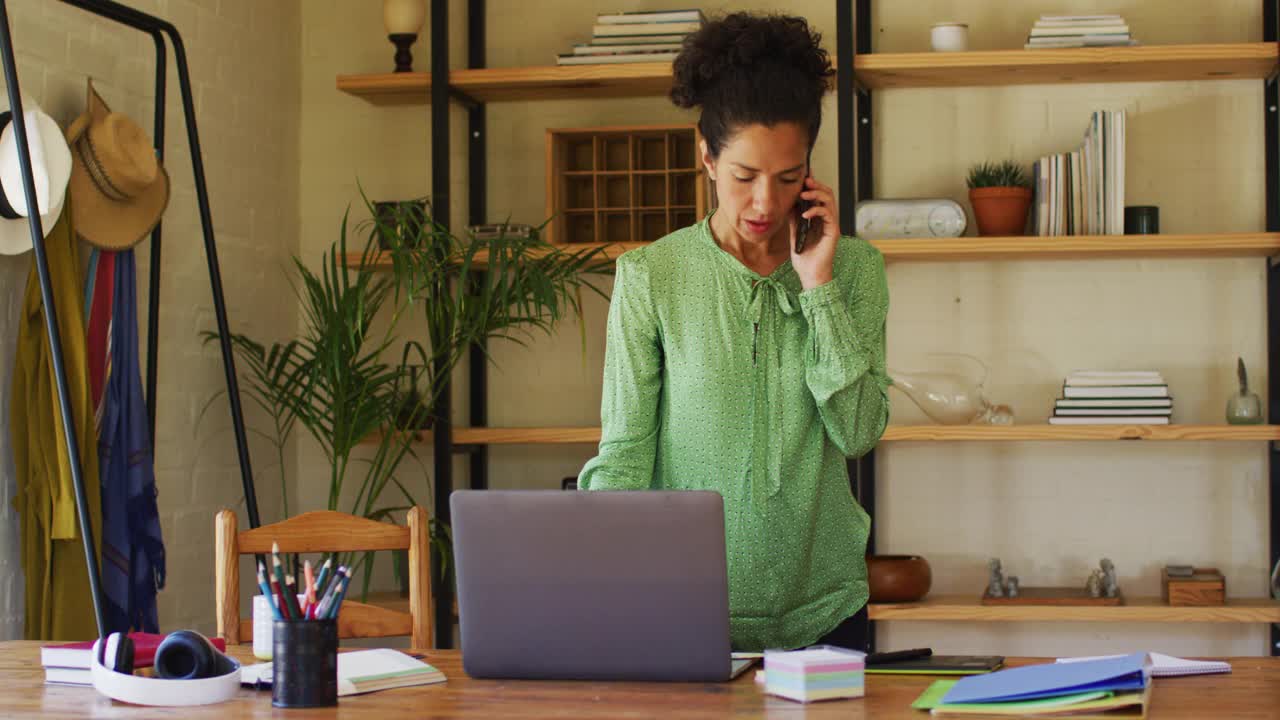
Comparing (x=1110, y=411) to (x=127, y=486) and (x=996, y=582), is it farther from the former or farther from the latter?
(x=127, y=486)

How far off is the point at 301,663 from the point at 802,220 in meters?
0.93

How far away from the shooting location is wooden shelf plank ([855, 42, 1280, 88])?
375 cm

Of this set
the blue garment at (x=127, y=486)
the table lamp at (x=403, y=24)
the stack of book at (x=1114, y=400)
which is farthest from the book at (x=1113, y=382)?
the blue garment at (x=127, y=486)

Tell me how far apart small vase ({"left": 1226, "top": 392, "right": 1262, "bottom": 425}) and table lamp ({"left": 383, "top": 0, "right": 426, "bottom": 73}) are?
245cm

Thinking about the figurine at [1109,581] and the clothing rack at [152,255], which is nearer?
the clothing rack at [152,255]

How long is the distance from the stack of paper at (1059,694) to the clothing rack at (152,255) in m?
1.70

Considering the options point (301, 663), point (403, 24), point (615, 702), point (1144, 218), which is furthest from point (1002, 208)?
point (301, 663)

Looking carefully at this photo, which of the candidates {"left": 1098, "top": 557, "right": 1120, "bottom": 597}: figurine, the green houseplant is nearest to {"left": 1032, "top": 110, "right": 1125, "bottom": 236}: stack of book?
{"left": 1098, "top": 557, "right": 1120, "bottom": 597}: figurine

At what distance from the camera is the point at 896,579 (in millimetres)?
3752

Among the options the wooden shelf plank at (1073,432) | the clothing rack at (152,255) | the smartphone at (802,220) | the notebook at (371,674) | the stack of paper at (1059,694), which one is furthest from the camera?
the wooden shelf plank at (1073,432)

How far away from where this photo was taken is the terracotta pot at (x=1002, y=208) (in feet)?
12.6

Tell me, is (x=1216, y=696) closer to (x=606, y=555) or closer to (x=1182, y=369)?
(x=606, y=555)

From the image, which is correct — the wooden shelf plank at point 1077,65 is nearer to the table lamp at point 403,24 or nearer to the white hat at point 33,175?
the table lamp at point 403,24

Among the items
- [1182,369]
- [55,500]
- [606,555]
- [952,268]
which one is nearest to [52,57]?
[55,500]
